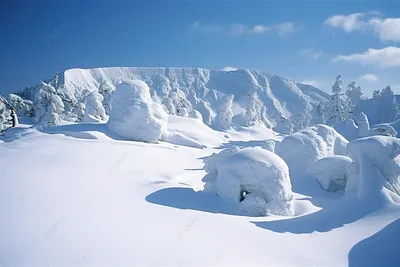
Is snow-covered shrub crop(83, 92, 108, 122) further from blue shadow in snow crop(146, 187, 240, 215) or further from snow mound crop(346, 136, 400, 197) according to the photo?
snow mound crop(346, 136, 400, 197)

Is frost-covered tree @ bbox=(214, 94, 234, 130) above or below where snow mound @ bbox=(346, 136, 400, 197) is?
below

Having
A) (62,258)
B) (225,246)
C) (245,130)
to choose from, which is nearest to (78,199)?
(62,258)

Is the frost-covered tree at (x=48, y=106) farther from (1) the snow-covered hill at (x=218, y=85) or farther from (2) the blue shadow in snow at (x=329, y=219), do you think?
(1) the snow-covered hill at (x=218, y=85)

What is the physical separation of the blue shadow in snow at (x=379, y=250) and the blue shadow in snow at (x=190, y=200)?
384 cm

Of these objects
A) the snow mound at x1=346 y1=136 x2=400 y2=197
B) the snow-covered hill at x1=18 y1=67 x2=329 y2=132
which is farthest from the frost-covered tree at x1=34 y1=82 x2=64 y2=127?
the snow-covered hill at x1=18 y1=67 x2=329 y2=132

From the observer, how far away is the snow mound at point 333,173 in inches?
589

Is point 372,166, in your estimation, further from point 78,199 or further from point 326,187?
point 78,199

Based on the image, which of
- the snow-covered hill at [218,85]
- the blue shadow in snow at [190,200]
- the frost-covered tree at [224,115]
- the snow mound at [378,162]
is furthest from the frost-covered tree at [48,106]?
the snow-covered hill at [218,85]

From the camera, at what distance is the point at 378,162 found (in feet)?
33.6

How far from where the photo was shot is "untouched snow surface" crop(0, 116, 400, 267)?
541 cm

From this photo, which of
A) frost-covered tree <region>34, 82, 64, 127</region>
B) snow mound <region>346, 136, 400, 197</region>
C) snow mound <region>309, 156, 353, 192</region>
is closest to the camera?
snow mound <region>346, 136, 400, 197</region>

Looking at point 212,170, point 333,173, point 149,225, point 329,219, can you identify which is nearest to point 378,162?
point 329,219

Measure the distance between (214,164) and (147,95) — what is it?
41.0 ft

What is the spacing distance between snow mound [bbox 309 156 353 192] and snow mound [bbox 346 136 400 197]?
4281 millimetres
